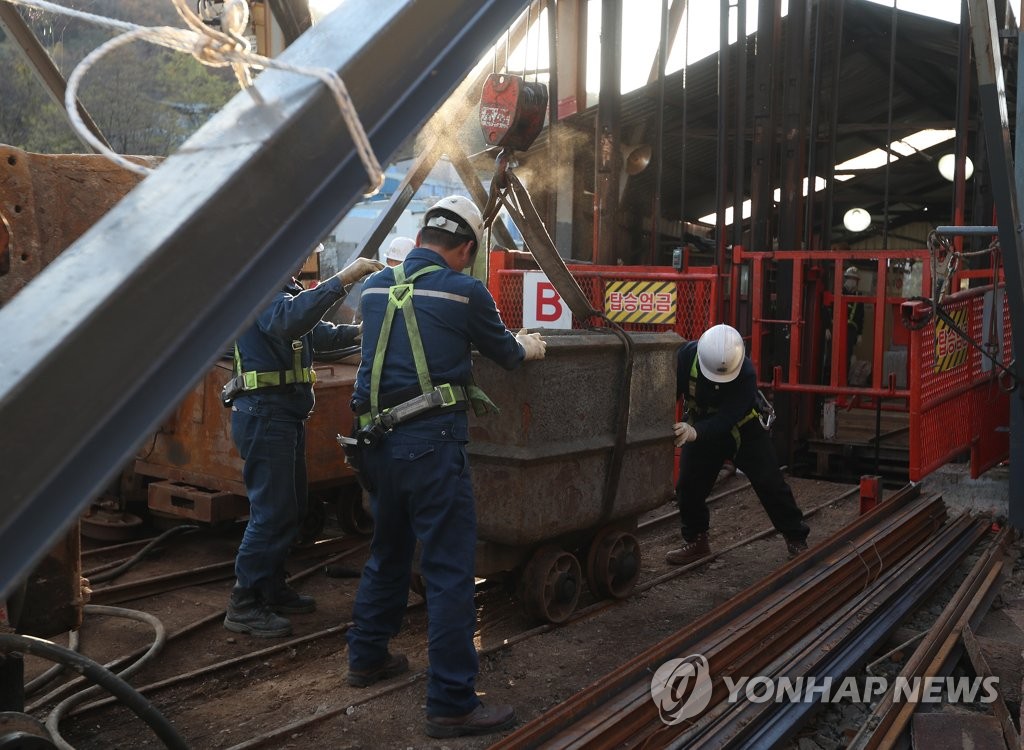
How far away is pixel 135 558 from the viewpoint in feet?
20.3

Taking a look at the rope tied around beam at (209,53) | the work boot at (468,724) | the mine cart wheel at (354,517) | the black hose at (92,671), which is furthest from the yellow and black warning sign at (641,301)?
the rope tied around beam at (209,53)

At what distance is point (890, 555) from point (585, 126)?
7.75 m

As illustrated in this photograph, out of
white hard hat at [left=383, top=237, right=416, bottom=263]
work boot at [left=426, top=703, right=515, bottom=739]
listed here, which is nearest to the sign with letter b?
white hard hat at [left=383, top=237, right=416, bottom=263]

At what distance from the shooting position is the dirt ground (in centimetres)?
399

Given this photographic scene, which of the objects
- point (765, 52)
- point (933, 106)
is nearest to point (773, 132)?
point (765, 52)

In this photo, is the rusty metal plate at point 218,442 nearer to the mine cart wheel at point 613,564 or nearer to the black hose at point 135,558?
the black hose at point 135,558

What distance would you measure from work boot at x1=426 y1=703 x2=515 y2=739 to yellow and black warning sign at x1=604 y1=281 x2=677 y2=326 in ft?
17.8

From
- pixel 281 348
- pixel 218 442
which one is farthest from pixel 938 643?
pixel 218 442

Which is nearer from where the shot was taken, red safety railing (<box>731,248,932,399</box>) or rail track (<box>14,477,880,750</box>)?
rail track (<box>14,477,880,750</box>)

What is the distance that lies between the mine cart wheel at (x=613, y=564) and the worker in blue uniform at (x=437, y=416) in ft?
5.04

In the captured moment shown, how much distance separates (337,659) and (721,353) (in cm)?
289

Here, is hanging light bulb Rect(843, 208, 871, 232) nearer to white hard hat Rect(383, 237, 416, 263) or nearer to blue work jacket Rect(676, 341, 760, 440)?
blue work jacket Rect(676, 341, 760, 440)

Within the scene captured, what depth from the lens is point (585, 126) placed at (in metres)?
12.5

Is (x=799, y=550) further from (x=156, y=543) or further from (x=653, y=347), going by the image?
(x=156, y=543)
